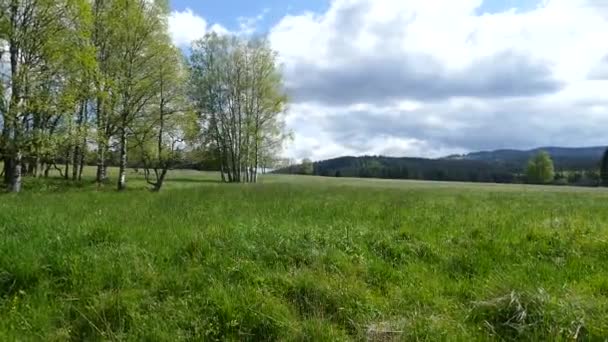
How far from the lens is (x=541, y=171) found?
4018 inches

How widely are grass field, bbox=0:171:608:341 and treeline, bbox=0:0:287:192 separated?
13.5m

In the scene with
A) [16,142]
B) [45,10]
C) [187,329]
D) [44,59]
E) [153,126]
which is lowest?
[187,329]

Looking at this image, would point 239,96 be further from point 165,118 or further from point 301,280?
point 301,280

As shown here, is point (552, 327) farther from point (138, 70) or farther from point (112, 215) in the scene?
point (138, 70)

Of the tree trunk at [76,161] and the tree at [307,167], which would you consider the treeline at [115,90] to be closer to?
the tree trunk at [76,161]

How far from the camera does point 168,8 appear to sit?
96.6 ft

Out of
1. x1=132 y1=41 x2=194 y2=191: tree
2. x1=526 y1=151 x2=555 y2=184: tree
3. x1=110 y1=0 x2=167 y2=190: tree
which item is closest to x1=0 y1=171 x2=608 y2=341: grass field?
x1=110 y1=0 x2=167 y2=190: tree

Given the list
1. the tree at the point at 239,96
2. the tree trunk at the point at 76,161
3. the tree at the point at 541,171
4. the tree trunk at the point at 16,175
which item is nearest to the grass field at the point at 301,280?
the tree trunk at the point at 16,175

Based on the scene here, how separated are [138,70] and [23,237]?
2284 centimetres

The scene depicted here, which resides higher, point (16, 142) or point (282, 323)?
point (16, 142)

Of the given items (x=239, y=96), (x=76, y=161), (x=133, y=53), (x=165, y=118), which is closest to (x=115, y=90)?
(x=133, y=53)

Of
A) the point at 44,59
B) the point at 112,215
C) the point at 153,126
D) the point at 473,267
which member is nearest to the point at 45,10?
the point at 44,59

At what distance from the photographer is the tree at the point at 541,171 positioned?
101 meters

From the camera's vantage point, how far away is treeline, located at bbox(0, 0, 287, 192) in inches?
791
